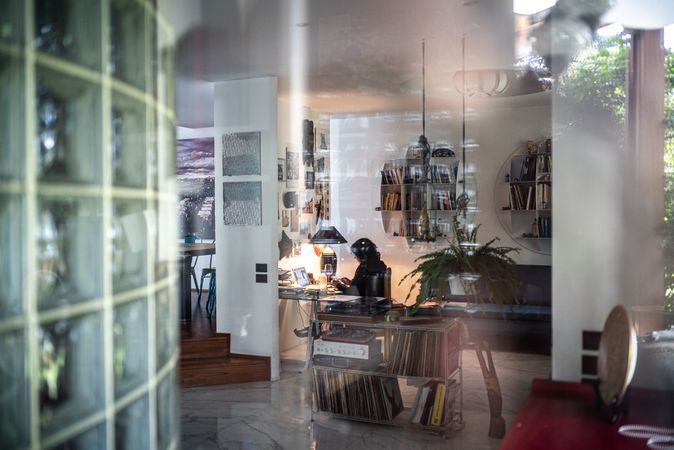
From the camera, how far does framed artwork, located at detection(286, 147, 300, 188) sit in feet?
11.8

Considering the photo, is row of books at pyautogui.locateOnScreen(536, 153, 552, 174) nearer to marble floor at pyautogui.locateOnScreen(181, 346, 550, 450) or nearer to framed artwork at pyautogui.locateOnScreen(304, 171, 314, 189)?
marble floor at pyautogui.locateOnScreen(181, 346, 550, 450)

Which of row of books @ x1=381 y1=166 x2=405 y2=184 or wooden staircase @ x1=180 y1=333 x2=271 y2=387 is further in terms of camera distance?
wooden staircase @ x1=180 y1=333 x2=271 y2=387

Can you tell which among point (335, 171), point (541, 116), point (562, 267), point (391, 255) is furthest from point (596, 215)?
point (335, 171)

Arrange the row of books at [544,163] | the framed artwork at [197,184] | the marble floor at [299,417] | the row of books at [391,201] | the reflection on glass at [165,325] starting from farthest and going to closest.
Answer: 1. the framed artwork at [197,184]
2. the row of books at [391,201]
3. the marble floor at [299,417]
4. the row of books at [544,163]
5. the reflection on glass at [165,325]

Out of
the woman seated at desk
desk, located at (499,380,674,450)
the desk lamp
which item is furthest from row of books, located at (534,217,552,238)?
the desk lamp

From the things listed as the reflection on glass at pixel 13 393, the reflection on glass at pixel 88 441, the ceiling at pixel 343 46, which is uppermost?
the ceiling at pixel 343 46

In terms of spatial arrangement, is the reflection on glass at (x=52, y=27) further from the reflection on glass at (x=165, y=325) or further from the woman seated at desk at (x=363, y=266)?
the woman seated at desk at (x=363, y=266)

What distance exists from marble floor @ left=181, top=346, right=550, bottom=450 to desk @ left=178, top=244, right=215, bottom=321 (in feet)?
1.96

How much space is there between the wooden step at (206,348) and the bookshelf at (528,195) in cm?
185

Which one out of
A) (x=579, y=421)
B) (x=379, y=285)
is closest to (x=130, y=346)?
(x=579, y=421)

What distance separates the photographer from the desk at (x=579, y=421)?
6.82 ft

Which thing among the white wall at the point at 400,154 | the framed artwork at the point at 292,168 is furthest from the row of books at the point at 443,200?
the framed artwork at the point at 292,168

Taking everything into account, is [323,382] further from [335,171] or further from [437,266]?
[335,171]

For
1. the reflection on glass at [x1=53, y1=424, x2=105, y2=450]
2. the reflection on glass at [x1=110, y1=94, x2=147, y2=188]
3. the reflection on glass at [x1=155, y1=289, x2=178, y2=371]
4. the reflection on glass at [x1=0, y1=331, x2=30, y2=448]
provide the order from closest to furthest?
the reflection on glass at [x1=0, y1=331, x2=30, y2=448]
the reflection on glass at [x1=53, y1=424, x2=105, y2=450]
the reflection on glass at [x1=110, y1=94, x2=147, y2=188]
the reflection on glass at [x1=155, y1=289, x2=178, y2=371]
